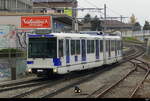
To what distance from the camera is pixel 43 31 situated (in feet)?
68.6

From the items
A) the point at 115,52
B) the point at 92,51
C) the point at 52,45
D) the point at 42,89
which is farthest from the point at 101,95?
the point at 115,52

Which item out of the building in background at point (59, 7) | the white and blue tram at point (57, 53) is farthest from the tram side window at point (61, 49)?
the building in background at point (59, 7)

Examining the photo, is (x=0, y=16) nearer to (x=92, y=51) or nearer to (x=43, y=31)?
(x=92, y=51)

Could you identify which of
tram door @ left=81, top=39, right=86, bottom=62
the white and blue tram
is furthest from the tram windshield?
tram door @ left=81, top=39, right=86, bottom=62

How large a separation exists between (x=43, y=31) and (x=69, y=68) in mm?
2579

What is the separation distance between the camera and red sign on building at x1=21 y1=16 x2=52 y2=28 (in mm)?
34719

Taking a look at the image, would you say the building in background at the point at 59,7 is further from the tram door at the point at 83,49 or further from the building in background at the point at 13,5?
the tram door at the point at 83,49

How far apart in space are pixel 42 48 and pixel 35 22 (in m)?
14.5

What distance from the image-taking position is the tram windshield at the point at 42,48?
67.2ft

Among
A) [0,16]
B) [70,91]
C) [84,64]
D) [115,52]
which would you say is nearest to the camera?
[70,91]

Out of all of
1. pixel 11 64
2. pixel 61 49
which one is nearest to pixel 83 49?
pixel 61 49

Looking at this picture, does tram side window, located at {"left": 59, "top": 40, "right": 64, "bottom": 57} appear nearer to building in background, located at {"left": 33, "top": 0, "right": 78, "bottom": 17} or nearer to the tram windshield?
the tram windshield

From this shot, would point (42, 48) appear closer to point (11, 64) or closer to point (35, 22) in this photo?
point (11, 64)

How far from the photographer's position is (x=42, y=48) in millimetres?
20734
